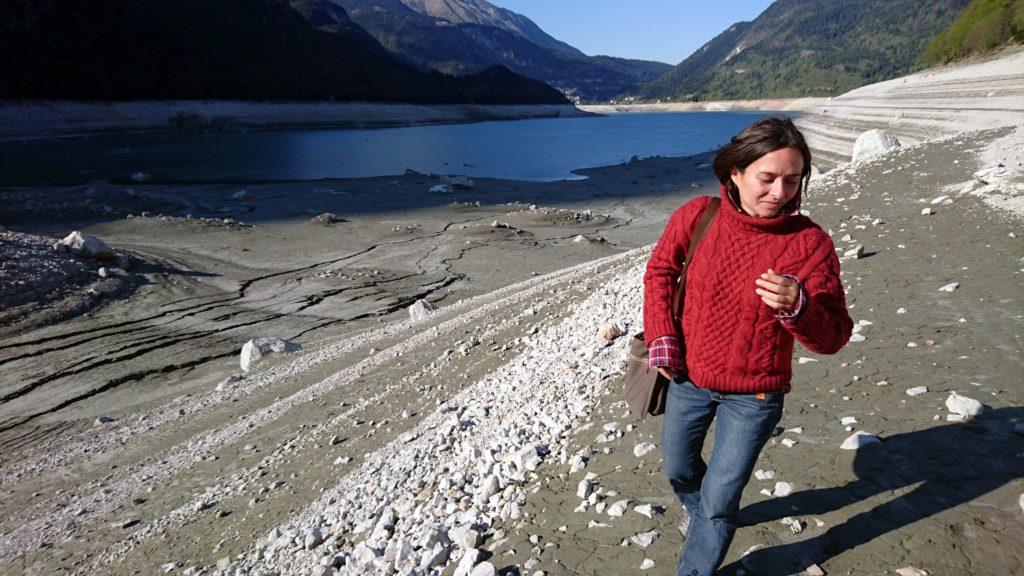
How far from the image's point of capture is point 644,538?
8.48ft

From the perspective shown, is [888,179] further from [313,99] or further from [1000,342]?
[313,99]

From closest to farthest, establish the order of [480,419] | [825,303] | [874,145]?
[825,303], [480,419], [874,145]

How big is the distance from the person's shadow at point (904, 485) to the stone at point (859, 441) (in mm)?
31

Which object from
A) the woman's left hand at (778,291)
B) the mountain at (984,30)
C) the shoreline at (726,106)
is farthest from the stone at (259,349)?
the shoreline at (726,106)

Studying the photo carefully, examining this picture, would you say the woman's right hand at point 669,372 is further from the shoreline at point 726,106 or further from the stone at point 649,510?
the shoreline at point 726,106

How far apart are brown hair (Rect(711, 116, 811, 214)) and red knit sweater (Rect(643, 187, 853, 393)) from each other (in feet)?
0.41

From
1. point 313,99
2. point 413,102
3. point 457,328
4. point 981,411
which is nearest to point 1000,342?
point 981,411

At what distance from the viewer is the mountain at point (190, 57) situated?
6050cm

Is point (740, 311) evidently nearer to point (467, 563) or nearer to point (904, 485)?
point (904, 485)

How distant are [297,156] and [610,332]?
42.5 metres

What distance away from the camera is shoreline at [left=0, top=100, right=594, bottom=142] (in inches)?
1992

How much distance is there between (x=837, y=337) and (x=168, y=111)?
7580 cm

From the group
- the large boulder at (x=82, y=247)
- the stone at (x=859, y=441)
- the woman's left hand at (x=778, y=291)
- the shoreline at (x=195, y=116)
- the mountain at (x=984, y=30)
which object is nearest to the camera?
the woman's left hand at (x=778, y=291)

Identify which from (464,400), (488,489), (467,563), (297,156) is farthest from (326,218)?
(297,156)
